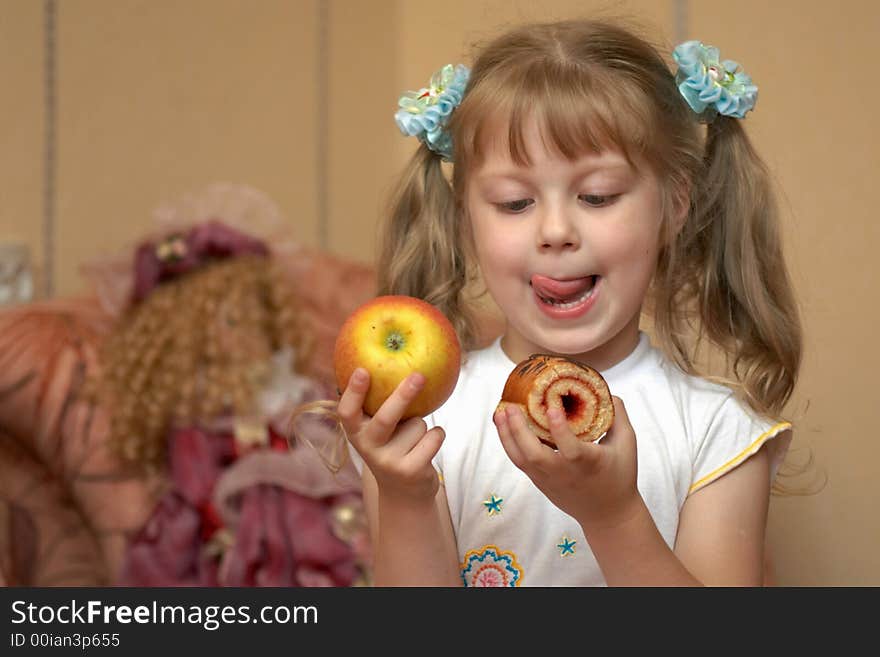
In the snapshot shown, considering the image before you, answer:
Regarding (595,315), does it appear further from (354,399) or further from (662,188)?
(354,399)

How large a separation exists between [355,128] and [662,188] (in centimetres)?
237

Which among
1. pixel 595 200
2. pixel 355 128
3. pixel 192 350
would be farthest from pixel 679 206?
pixel 355 128

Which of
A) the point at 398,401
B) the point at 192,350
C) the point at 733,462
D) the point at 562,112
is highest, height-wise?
the point at 562,112

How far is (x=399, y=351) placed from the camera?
1038 mm

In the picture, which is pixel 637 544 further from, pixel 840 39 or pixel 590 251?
pixel 840 39

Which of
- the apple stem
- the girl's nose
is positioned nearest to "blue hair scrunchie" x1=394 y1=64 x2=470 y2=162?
the girl's nose

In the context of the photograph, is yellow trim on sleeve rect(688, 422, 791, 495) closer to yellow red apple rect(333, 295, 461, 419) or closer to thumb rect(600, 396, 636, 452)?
thumb rect(600, 396, 636, 452)

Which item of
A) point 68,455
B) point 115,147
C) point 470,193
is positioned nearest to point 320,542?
point 68,455

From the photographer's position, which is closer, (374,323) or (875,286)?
(374,323)

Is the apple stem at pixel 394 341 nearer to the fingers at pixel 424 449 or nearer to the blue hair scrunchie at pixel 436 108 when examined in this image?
the fingers at pixel 424 449

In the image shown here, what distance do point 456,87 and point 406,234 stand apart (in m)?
0.22

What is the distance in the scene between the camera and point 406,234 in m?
1.43

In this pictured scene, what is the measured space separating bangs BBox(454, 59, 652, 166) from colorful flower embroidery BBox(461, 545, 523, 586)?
45cm

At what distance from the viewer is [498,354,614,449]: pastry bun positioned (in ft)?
3.27
